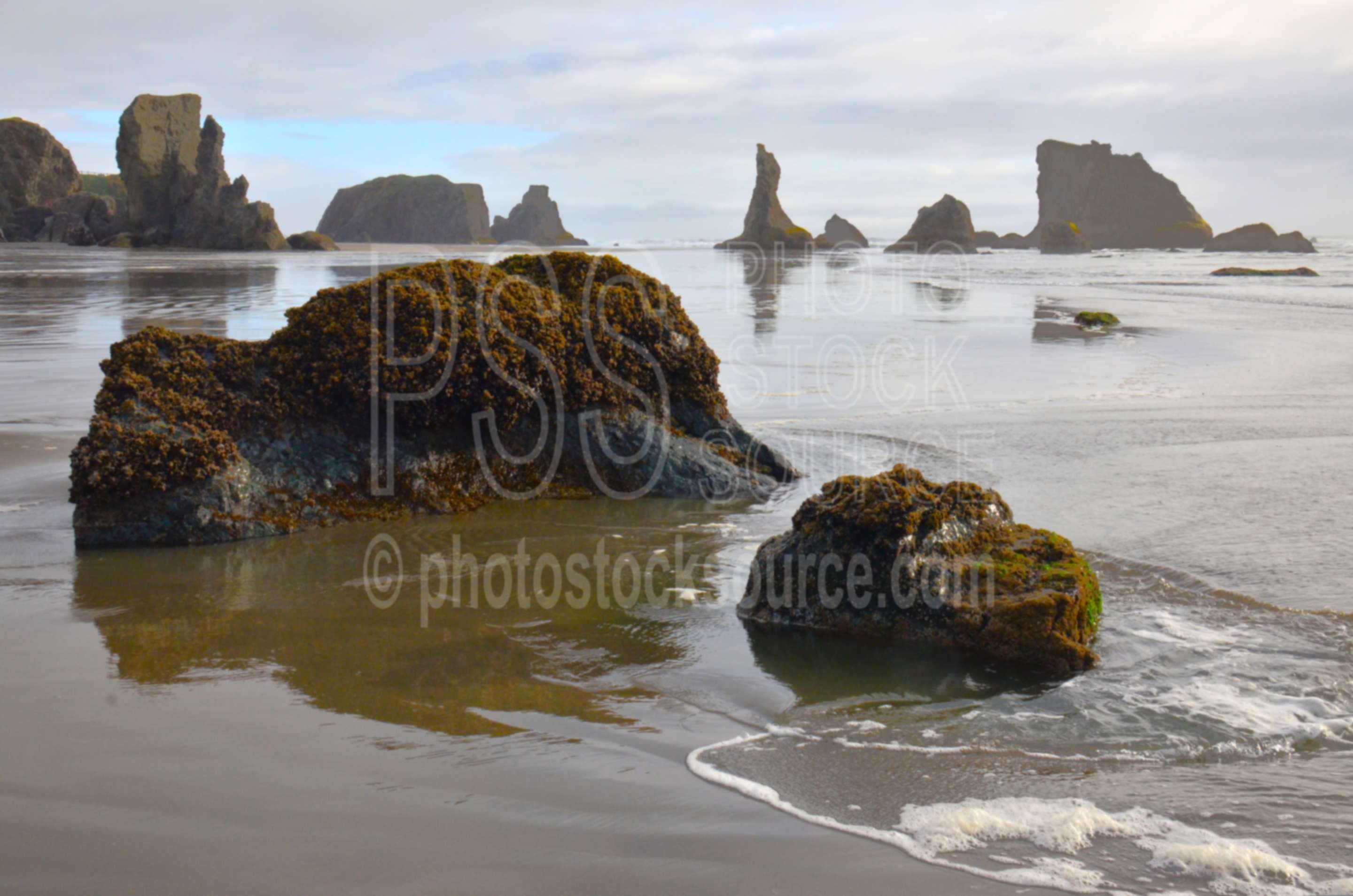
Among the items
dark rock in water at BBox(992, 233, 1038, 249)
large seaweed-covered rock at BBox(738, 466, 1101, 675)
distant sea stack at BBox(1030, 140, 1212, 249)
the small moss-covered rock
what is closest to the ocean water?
large seaweed-covered rock at BBox(738, 466, 1101, 675)

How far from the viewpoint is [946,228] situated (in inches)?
4333

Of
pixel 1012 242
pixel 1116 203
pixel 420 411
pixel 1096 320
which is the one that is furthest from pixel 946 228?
pixel 420 411

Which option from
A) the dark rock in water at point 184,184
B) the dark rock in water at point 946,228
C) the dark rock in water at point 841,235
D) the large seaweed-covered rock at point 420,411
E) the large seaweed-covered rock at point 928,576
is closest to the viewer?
the large seaweed-covered rock at point 928,576

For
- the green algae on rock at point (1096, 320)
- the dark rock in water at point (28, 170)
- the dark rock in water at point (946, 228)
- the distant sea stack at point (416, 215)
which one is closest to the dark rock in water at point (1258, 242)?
the dark rock in water at point (946, 228)

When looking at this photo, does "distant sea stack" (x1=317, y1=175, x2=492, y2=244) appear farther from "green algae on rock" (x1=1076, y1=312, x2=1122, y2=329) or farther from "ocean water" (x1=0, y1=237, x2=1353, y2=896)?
"ocean water" (x1=0, y1=237, x2=1353, y2=896)

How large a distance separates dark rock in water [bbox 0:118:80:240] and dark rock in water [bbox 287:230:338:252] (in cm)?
3017

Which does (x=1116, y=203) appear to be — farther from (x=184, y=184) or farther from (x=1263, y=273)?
(x=184, y=184)

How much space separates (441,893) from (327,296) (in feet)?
16.8

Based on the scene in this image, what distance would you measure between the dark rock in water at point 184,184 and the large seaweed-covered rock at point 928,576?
77.4 m

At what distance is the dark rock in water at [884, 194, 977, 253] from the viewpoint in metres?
108

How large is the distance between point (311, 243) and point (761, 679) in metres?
79.6

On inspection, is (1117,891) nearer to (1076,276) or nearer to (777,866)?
(777,866)

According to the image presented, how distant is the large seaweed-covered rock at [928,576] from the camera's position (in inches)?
170

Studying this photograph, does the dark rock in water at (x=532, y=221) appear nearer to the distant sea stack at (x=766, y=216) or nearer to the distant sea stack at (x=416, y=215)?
the distant sea stack at (x=416, y=215)
